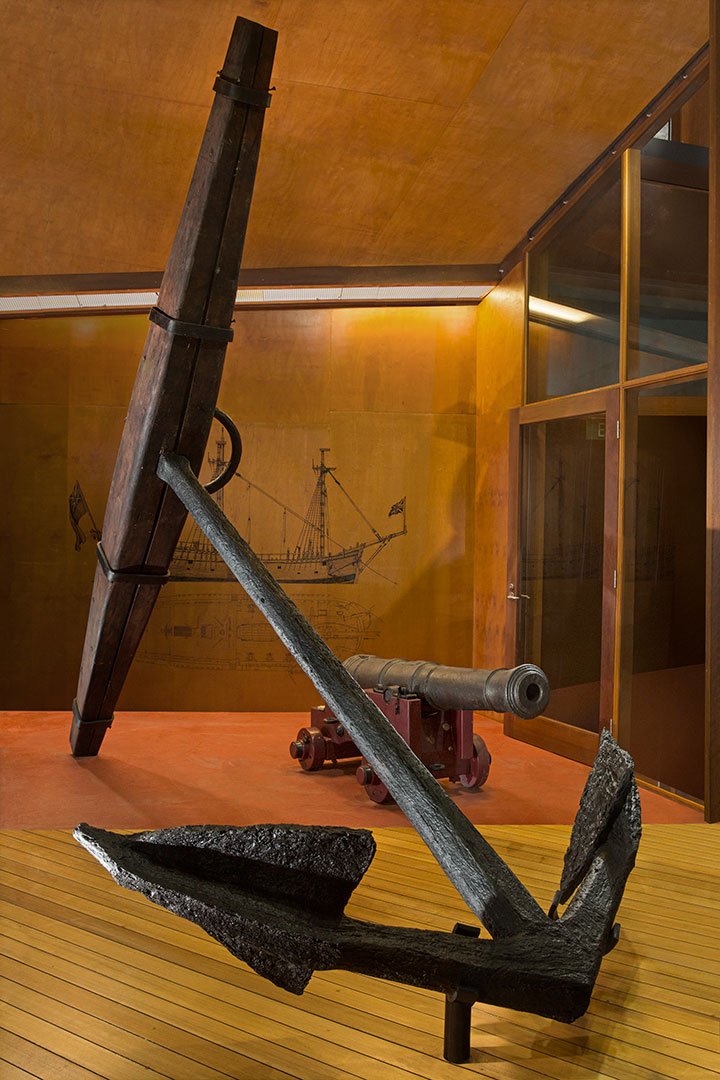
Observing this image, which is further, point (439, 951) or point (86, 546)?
point (86, 546)

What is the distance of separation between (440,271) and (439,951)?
11.0 ft

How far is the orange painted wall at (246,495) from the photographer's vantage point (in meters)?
4.04

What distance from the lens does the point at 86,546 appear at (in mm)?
4027

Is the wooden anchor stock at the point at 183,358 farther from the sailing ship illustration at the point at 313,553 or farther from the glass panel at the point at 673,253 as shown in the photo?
the glass panel at the point at 673,253

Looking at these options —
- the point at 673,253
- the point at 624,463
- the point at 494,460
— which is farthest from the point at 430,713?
the point at 673,253

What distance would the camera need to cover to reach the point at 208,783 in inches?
150

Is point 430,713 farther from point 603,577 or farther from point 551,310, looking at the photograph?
point 551,310

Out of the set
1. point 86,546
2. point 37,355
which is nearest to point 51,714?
point 86,546

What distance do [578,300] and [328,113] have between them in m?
1.48

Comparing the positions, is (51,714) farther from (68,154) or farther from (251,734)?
(68,154)

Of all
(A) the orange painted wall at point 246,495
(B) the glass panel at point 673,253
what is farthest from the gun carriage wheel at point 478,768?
(B) the glass panel at point 673,253

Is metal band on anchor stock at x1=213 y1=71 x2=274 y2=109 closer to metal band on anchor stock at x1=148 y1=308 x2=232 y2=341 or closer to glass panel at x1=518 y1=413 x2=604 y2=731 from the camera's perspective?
metal band on anchor stock at x1=148 y1=308 x2=232 y2=341

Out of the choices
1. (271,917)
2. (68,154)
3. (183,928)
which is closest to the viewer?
(271,917)

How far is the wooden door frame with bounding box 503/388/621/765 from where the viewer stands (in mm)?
4387
